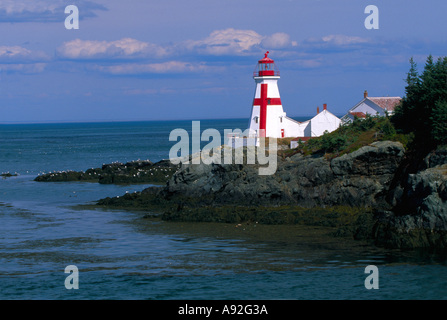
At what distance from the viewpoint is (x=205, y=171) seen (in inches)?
1315

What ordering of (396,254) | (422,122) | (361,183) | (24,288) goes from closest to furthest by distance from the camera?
(24,288) < (396,254) < (361,183) < (422,122)

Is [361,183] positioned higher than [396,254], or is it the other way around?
[361,183]

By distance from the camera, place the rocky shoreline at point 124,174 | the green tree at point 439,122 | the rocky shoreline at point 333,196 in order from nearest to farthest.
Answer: the rocky shoreline at point 333,196 < the green tree at point 439,122 < the rocky shoreline at point 124,174

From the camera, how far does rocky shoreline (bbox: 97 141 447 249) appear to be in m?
21.9

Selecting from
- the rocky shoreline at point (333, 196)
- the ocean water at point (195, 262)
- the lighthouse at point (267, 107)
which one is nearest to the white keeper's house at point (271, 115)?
the lighthouse at point (267, 107)

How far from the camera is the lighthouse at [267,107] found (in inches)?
1868

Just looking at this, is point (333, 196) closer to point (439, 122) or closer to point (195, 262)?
Answer: point (439, 122)

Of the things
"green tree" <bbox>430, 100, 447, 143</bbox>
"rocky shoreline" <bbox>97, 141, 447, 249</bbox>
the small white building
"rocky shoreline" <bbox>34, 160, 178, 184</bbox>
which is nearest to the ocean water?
"rocky shoreline" <bbox>97, 141, 447, 249</bbox>

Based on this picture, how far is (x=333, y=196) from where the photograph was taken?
94.1 ft

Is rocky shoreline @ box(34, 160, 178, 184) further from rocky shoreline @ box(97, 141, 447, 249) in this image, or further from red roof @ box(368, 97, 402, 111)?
red roof @ box(368, 97, 402, 111)

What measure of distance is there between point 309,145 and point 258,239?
39.8 ft

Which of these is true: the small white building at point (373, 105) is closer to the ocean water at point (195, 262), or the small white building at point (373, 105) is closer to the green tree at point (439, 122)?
the green tree at point (439, 122)
